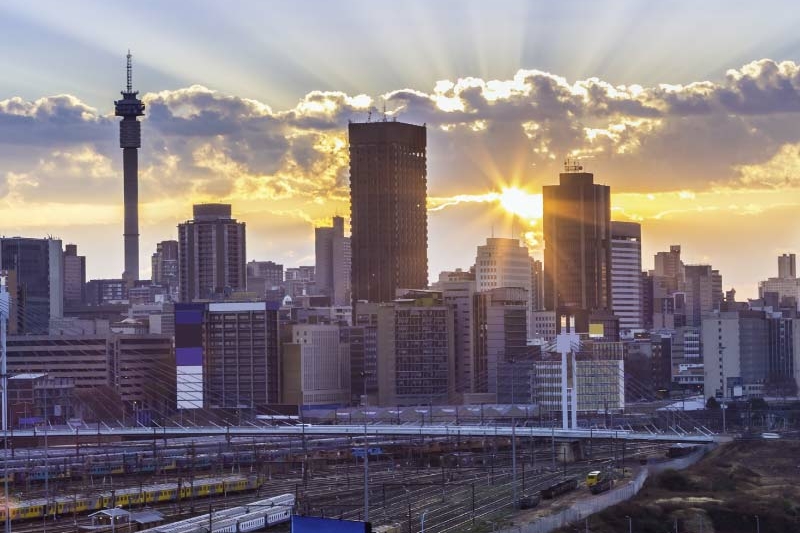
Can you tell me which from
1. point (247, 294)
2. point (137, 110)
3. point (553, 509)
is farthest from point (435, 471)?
point (137, 110)

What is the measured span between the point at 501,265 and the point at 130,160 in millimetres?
57600

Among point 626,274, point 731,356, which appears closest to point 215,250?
point 626,274

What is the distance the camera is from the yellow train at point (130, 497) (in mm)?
50312

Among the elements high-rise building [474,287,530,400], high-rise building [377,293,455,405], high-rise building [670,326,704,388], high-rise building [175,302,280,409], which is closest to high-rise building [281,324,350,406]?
high-rise building [175,302,280,409]

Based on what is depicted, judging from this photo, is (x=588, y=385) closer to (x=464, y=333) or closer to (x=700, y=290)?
(x=464, y=333)

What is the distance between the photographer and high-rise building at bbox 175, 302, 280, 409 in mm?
99250

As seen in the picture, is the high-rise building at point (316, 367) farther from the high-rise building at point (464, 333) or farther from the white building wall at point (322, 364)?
the high-rise building at point (464, 333)

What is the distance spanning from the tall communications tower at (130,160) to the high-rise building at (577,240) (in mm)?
53970

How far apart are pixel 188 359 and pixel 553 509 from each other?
5132 centimetres

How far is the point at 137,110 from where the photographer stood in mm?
182875

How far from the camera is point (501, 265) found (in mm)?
139750

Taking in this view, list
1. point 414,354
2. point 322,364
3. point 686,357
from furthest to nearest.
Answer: point 686,357 → point 322,364 → point 414,354

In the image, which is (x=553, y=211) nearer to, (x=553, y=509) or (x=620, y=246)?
(x=620, y=246)

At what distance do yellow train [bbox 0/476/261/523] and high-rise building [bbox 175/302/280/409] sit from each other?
39.1 m
